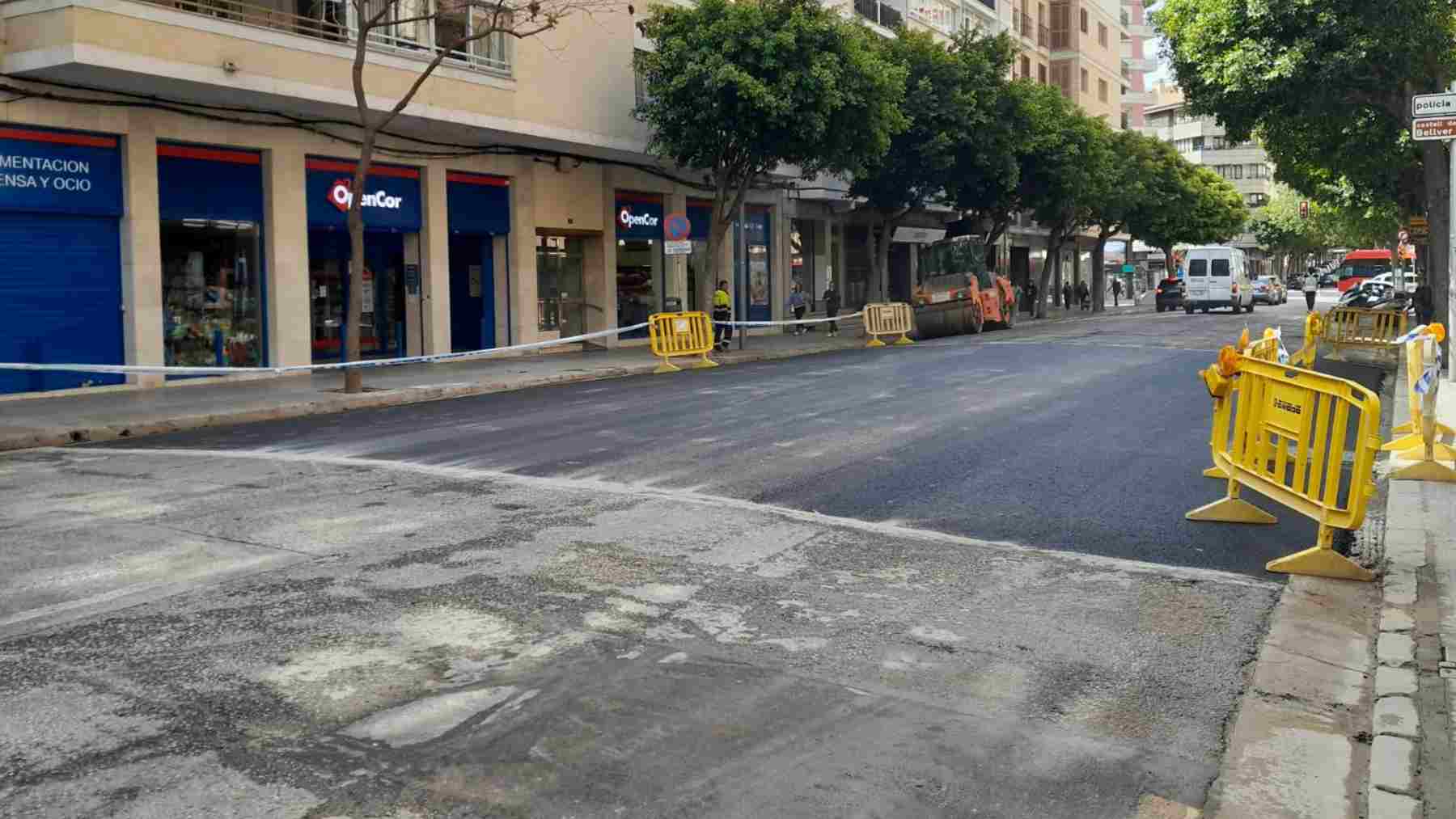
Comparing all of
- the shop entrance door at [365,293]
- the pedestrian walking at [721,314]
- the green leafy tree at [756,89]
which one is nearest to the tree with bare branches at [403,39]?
the shop entrance door at [365,293]

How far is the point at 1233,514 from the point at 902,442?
3.74 meters

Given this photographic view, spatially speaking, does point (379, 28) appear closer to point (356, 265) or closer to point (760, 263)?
point (356, 265)

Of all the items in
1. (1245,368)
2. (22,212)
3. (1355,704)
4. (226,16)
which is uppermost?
(226,16)

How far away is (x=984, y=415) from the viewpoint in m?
13.5

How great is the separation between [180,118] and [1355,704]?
64.8 ft

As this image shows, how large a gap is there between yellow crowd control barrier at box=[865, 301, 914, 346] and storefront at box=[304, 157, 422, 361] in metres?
11.3

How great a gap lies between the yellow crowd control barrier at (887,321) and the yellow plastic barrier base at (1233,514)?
2317 centimetres

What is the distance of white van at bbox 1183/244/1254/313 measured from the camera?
48.4m

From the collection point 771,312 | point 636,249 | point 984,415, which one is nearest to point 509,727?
point 984,415

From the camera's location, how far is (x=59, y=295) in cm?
1908

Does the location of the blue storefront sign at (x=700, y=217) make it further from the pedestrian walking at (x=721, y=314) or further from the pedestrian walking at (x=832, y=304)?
the pedestrian walking at (x=832, y=304)

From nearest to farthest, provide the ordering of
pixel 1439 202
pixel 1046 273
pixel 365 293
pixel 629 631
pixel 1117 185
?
1. pixel 629 631
2. pixel 1439 202
3. pixel 365 293
4. pixel 1046 273
5. pixel 1117 185

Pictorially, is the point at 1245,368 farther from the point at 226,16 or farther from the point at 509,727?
the point at 226,16

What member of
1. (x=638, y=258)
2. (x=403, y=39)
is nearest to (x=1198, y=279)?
(x=638, y=258)
